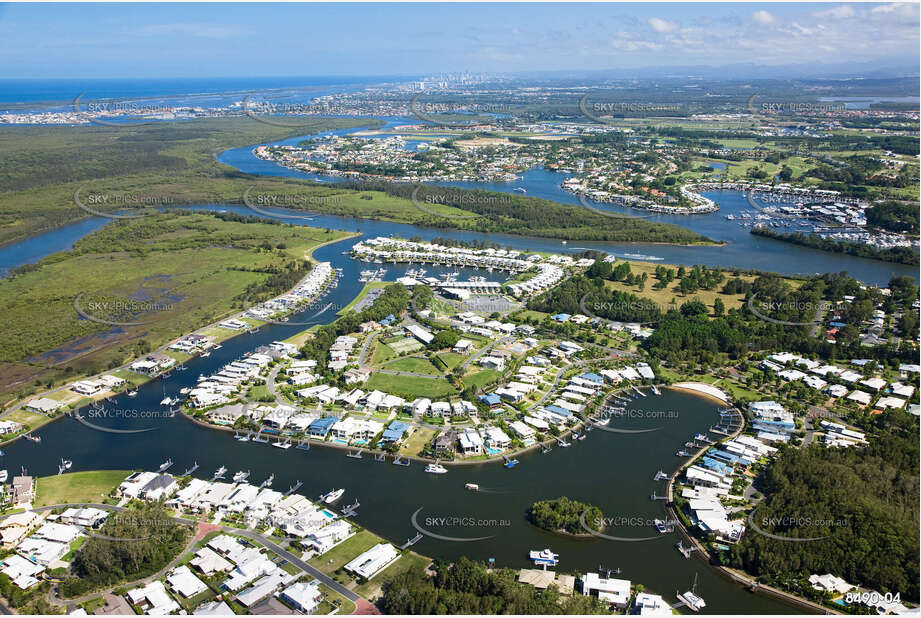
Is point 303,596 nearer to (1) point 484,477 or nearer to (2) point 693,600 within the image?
(1) point 484,477

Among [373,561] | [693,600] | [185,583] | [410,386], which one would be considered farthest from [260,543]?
[693,600]

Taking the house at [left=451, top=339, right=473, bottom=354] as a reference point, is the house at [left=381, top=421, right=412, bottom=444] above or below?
below

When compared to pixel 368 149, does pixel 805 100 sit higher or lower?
higher

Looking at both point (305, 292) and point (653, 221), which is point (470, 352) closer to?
point (305, 292)

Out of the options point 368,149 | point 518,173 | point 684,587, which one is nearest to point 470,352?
point 684,587

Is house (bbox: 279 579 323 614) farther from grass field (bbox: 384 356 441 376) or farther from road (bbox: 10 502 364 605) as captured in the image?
grass field (bbox: 384 356 441 376)

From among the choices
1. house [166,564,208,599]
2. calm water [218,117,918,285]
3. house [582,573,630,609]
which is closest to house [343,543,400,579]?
house [166,564,208,599]
